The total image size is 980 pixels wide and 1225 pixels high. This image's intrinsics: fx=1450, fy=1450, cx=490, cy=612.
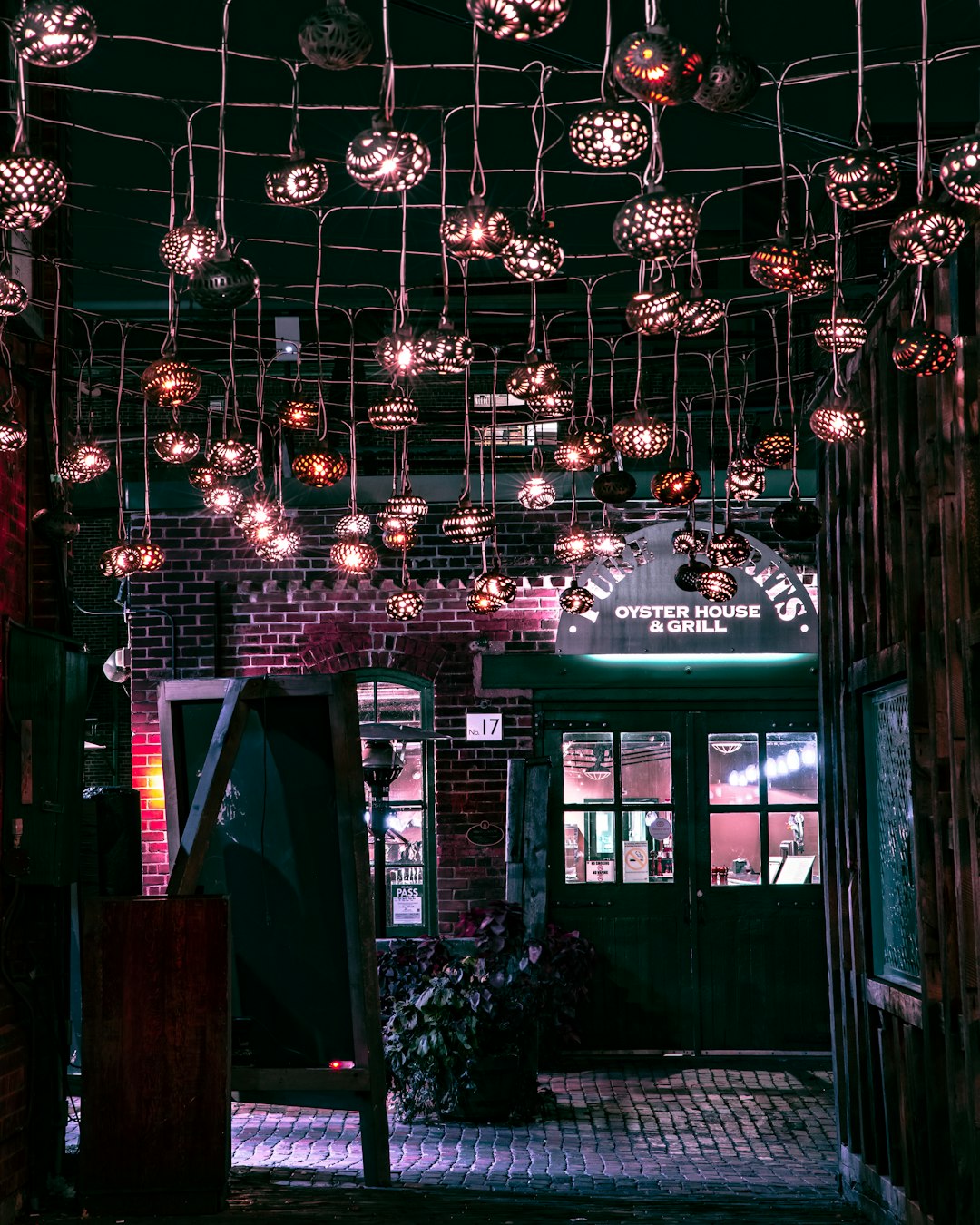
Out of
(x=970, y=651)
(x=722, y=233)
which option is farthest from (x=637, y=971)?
(x=722, y=233)

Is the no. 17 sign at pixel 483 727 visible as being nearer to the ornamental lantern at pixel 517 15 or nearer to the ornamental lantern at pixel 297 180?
the ornamental lantern at pixel 297 180

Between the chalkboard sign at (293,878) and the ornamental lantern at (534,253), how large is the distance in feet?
10.3

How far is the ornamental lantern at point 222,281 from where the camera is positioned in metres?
4.78

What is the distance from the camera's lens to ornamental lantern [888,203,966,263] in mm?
4250

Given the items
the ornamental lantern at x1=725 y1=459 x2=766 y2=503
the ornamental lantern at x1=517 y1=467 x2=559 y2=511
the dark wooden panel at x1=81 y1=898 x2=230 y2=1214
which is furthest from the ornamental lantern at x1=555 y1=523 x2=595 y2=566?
the dark wooden panel at x1=81 y1=898 x2=230 y2=1214

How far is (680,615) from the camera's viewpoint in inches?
437

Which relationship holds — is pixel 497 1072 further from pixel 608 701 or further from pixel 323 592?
pixel 323 592

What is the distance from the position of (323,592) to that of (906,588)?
5944 mm

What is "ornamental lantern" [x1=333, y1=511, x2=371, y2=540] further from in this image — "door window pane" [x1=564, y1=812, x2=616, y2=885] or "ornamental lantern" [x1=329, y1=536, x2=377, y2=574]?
"door window pane" [x1=564, y1=812, x2=616, y2=885]

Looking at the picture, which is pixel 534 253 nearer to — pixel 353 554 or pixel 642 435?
pixel 642 435

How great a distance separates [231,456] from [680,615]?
511cm

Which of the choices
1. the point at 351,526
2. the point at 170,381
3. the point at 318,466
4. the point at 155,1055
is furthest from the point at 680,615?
the point at 170,381

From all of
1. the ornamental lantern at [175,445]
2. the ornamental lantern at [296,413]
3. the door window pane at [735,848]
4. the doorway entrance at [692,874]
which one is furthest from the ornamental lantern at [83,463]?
the door window pane at [735,848]

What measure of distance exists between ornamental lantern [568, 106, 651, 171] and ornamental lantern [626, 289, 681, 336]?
37.6 inches
